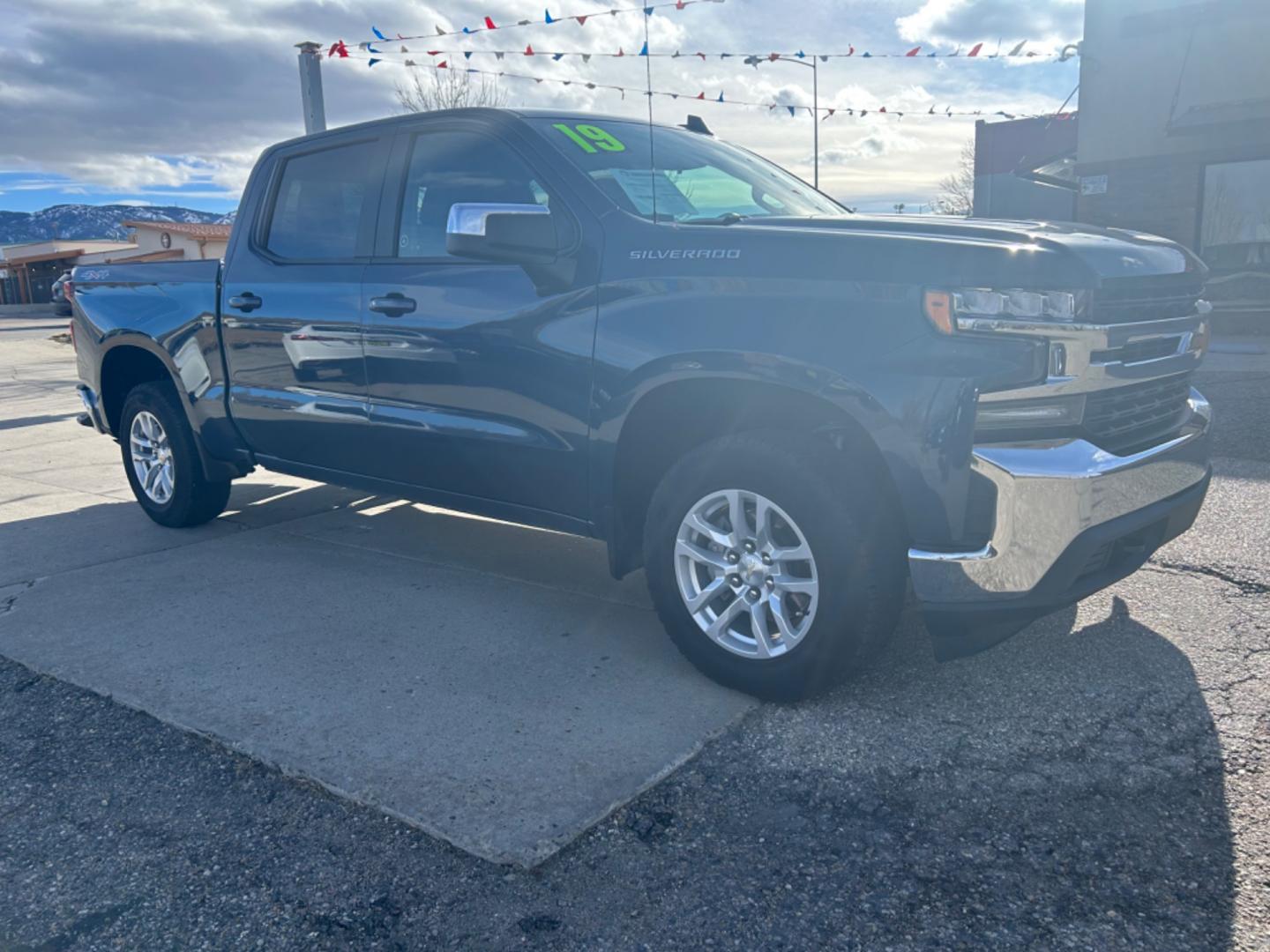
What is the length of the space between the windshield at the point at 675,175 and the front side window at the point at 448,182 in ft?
0.63

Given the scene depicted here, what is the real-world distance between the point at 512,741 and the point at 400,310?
5.85 ft

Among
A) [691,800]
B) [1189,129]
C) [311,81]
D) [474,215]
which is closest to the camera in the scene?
[691,800]

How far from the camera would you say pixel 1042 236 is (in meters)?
3.00

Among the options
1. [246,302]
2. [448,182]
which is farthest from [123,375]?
[448,182]

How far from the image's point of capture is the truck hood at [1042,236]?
9.61ft

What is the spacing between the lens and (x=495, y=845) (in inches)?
102

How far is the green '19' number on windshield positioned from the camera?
395 centimetres

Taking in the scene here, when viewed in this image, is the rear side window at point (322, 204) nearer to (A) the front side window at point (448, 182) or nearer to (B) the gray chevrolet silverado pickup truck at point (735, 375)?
(B) the gray chevrolet silverado pickup truck at point (735, 375)

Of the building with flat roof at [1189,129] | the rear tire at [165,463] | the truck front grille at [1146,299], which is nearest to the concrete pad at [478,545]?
the rear tire at [165,463]

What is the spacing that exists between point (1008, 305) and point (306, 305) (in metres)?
2.91

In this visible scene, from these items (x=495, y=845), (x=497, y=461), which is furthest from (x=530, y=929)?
(x=497, y=461)

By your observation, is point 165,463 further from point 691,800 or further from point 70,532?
point 691,800

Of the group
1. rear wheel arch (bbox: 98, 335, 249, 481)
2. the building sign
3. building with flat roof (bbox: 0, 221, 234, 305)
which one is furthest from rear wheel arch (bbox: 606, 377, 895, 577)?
building with flat roof (bbox: 0, 221, 234, 305)

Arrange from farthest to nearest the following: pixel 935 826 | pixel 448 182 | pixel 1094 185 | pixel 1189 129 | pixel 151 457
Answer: pixel 1094 185
pixel 1189 129
pixel 151 457
pixel 448 182
pixel 935 826
